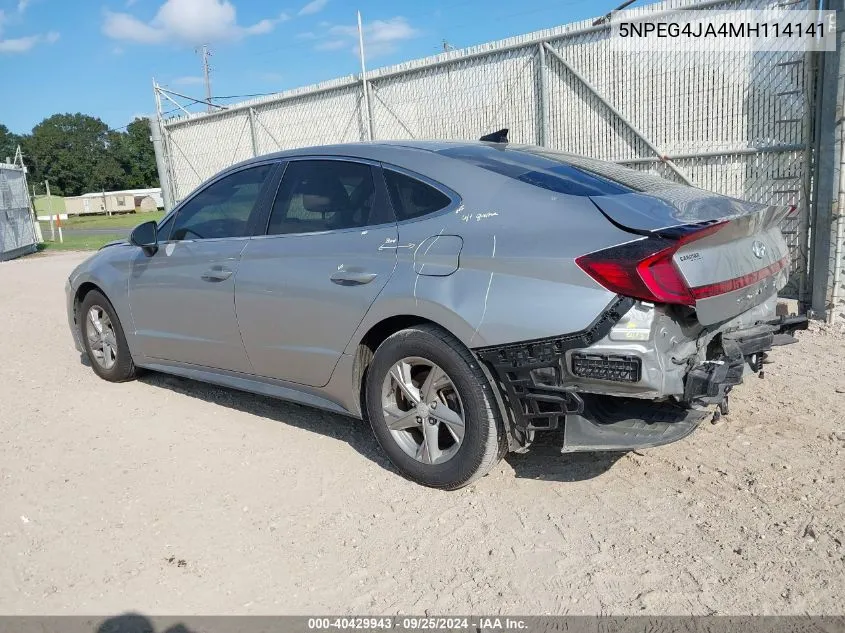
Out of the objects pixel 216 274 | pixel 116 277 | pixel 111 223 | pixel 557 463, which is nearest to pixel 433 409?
pixel 557 463

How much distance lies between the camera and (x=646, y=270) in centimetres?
287

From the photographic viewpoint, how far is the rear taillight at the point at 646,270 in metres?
2.87

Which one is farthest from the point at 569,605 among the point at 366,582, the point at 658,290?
the point at 658,290

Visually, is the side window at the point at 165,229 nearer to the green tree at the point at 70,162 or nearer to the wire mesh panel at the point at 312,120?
the wire mesh panel at the point at 312,120

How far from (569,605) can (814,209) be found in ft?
16.5

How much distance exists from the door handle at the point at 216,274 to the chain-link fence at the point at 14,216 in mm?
16482

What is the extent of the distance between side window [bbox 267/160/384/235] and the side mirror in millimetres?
1223

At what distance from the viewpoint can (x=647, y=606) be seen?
8.60ft

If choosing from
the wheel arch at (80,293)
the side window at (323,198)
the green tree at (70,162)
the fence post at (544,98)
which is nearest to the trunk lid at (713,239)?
the side window at (323,198)

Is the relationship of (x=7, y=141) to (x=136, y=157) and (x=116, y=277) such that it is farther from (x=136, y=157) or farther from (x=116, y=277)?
(x=116, y=277)

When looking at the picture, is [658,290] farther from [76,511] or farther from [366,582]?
[76,511]

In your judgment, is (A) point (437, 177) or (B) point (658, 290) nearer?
(B) point (658, 290)

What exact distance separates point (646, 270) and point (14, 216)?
20.0m

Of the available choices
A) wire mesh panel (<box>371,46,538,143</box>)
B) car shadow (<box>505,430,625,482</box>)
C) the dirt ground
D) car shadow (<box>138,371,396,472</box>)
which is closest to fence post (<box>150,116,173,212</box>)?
wire mesh panel (<box>371,46,538,143</box>)
